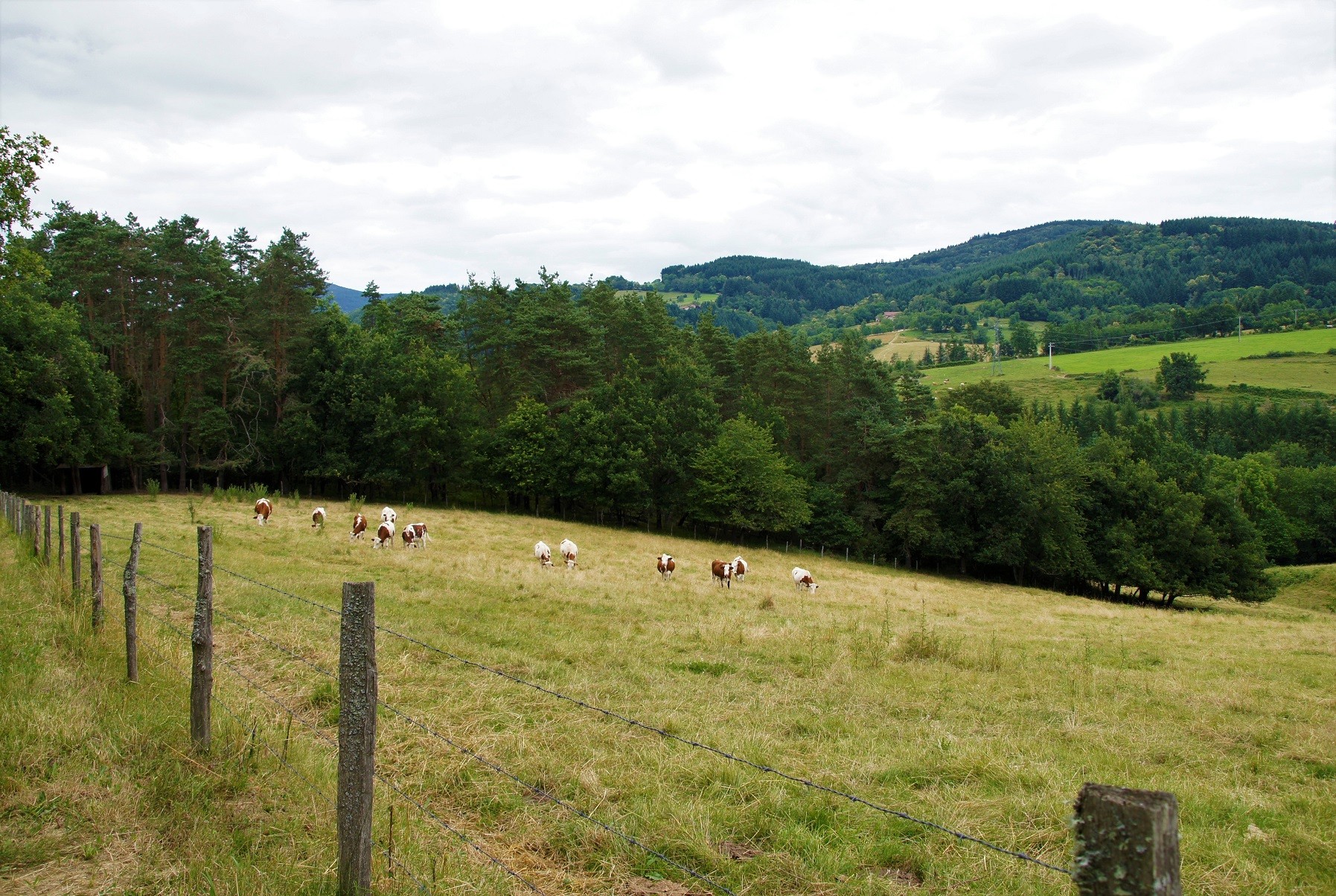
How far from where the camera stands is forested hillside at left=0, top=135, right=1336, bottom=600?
4494 cm

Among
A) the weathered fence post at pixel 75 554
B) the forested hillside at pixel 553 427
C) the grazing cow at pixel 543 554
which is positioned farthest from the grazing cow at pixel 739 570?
the weathered fence post at pixel 75 554

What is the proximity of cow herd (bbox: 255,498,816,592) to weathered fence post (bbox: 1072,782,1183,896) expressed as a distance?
74.7 feet

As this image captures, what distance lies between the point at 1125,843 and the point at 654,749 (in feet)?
18.6

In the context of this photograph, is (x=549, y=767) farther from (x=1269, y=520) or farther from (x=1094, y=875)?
(x=1269, y=520)

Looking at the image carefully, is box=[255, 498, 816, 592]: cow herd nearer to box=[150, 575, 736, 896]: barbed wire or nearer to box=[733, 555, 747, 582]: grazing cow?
box=[733, 555, 747, 582]: grazing cow

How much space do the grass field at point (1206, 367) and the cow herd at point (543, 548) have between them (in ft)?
323

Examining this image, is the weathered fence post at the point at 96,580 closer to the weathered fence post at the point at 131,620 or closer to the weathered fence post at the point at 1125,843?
the weathered fence post at the point at 131,620

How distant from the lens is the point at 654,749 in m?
7.08

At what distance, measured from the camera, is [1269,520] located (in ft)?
226

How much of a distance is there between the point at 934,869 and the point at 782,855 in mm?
1016

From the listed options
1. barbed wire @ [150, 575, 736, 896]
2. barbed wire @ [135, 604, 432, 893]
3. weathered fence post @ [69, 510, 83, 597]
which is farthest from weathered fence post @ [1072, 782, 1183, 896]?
weathered fence post @ [69, 510, 83, 597]

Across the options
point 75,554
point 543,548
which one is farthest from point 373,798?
point 543,548

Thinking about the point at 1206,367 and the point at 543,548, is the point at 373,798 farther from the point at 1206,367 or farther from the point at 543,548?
the point at 1206,367

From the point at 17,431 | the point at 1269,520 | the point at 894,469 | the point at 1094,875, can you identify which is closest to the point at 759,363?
the point at 894,469
